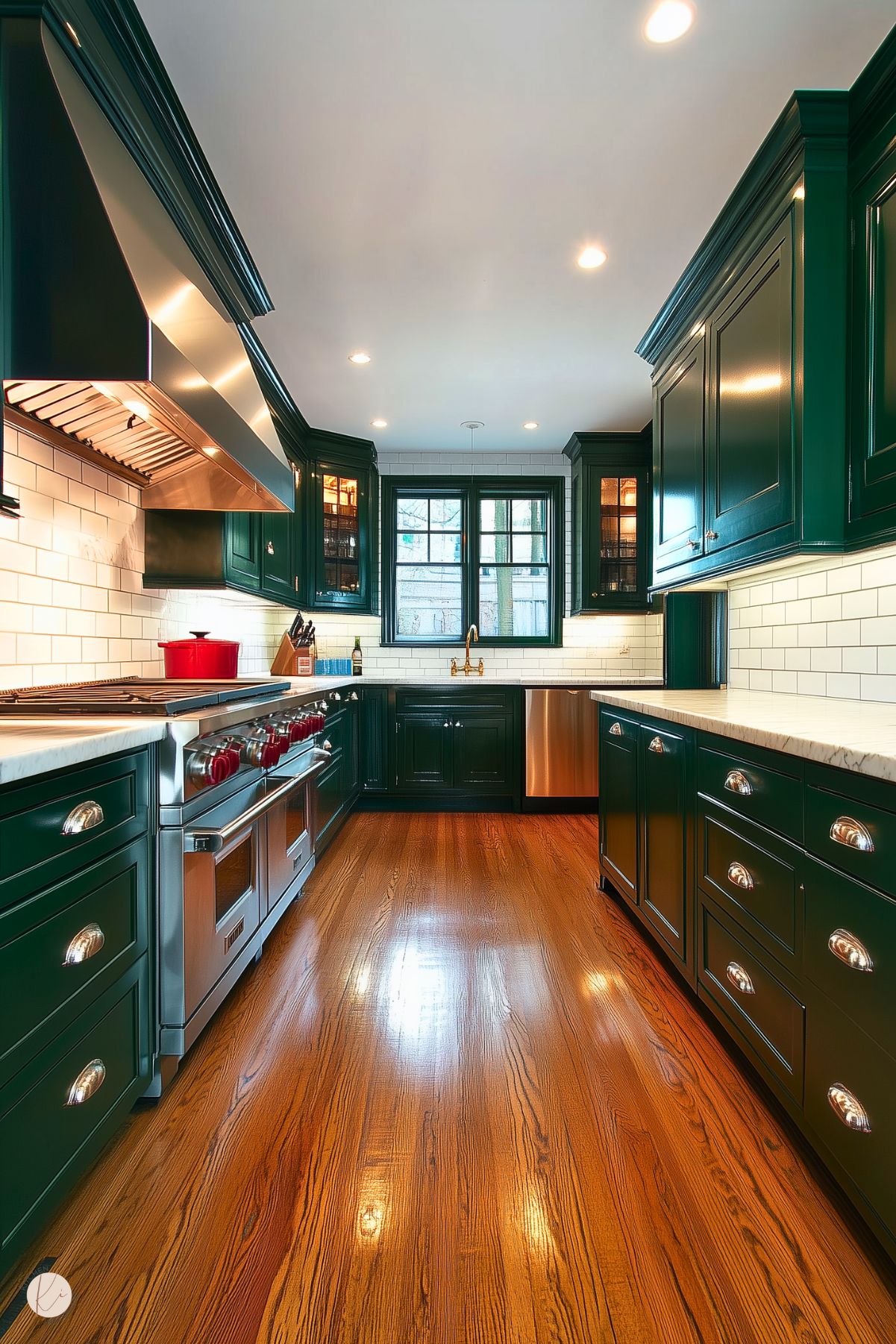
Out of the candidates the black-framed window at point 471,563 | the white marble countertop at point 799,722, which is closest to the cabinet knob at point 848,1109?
the white marble countertop at point 799,722

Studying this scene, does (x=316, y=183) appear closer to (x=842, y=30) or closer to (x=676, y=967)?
(x=842, y=30)

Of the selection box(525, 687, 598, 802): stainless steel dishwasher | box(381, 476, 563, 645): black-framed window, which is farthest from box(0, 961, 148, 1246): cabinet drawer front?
box(381, 476, 563, 645): black-framed window

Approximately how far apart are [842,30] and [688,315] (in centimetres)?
98

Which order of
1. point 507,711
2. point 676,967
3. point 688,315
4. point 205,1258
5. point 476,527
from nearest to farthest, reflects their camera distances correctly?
1. point 205,1258
2. point 676,967
3. point 688,315
4. point 507,711
5. point 476,527

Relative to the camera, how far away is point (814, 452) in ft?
5.82

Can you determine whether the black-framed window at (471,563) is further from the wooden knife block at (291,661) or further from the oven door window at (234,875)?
the oven door window at (234,875)

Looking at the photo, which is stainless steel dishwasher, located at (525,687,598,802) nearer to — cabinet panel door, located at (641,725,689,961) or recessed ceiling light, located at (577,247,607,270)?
cabinet panel door, located at (641,725,689,961)

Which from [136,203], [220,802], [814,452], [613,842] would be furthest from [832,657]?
[136,203]

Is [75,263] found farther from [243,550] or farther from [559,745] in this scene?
[559,745]

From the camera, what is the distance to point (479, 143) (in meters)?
2.04

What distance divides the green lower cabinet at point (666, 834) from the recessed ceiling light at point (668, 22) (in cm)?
182

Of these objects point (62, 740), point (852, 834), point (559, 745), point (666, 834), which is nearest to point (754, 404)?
point (666, 834)

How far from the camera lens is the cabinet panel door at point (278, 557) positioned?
3578 millimetres

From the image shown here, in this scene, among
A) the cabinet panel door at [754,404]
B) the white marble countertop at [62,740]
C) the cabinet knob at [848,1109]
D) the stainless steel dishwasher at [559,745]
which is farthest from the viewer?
Result: the stainless steel dishwasher at [559,745]
